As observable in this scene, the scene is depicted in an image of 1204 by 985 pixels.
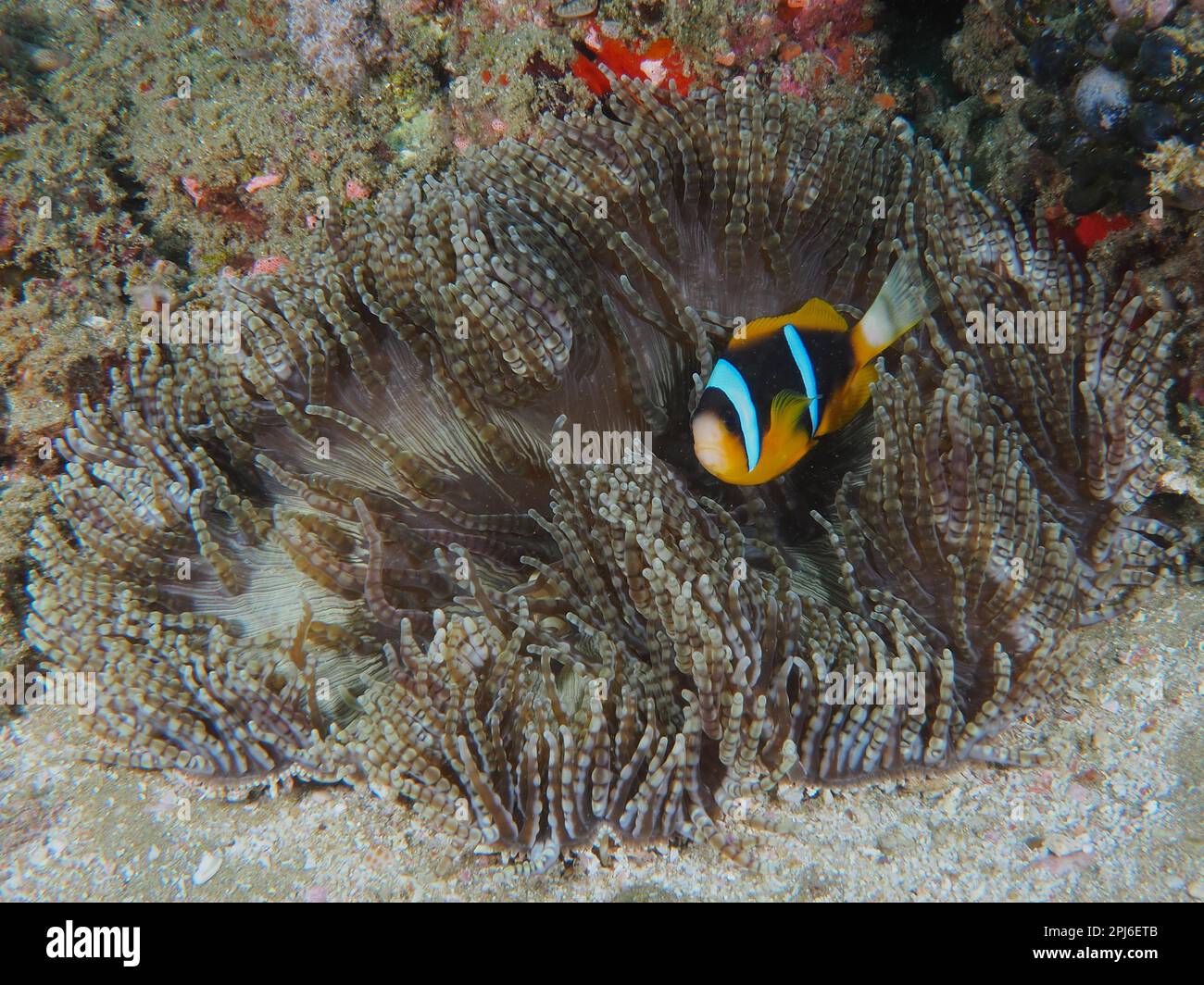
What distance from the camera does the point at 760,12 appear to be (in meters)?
3.51

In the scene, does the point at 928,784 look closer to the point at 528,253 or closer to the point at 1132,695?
the point at 1132,695

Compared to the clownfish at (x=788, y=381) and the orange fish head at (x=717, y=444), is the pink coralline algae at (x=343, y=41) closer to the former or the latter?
the clownfish at (x=788, y=381)

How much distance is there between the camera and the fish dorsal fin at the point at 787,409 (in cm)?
242

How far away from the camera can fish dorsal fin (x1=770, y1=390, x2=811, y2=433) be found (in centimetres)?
242

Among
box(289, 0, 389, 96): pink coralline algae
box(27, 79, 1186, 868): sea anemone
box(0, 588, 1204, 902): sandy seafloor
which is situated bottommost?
box(0, 588, 1204, 902): sandy seafloor

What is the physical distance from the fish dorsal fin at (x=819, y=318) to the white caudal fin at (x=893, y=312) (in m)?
0.07

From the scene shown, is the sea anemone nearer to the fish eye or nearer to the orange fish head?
the orange fish head

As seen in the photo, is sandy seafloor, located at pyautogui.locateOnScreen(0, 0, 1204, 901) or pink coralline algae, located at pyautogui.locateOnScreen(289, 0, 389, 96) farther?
pink coralline algae, located at pyautogui.locateOnScreen(289, 0, 389, 96)

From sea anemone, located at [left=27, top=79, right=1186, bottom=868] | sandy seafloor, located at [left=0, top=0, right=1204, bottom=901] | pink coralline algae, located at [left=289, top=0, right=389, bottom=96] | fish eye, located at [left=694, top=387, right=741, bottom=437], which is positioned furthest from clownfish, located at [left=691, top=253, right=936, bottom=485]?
pink coralline algae, located at [left=289, top=0, right=389, bottom=96]

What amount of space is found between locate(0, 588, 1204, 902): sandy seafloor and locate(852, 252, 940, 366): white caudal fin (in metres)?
1.46

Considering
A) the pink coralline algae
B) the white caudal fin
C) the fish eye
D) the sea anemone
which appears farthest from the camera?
the pink coralline algae

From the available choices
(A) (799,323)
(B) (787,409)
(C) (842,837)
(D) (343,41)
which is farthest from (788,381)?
(D) (343,41)

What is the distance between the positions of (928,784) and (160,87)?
202 inches

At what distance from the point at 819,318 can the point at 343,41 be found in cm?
301
